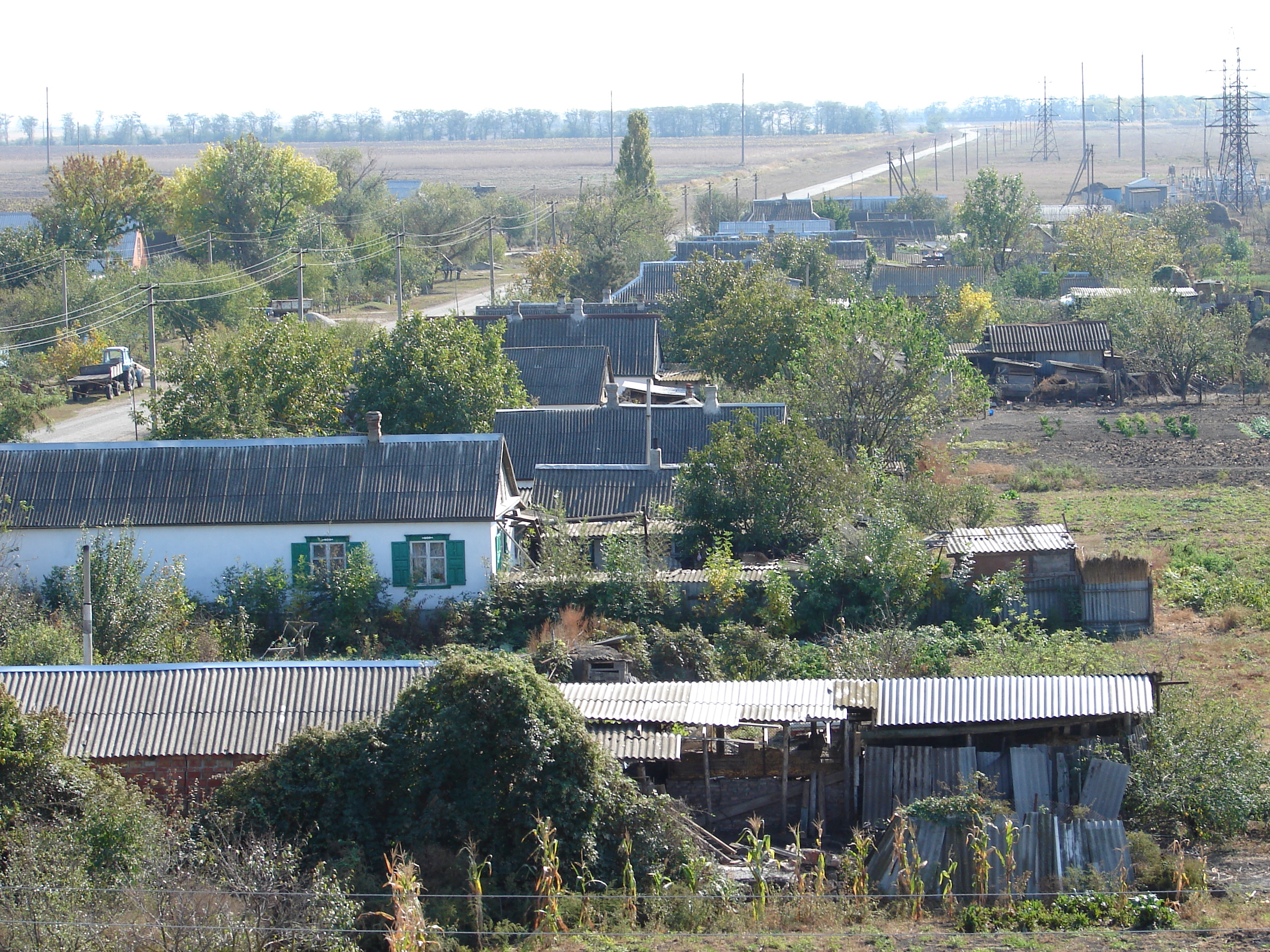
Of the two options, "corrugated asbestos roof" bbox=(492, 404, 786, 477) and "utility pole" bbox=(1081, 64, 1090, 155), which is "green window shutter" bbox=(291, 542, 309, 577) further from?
"utility pole" bbox=(1081, 64, 1090, 155)

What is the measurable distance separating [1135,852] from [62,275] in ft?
148

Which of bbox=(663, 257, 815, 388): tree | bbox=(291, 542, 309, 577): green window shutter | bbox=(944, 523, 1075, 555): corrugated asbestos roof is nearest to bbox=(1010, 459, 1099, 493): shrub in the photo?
bbox=(663, 257, 815, 388): tree

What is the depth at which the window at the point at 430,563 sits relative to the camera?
64.9ft

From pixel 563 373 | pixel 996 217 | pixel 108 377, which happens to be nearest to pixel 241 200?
pixel 108 377

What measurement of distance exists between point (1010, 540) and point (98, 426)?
27044 millimetres

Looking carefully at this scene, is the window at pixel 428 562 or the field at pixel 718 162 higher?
the field at pixel 718 162

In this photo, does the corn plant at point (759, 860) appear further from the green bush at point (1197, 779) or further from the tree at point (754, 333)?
the tree at point (754, 333)

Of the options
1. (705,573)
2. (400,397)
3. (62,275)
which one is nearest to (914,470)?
(705,573)

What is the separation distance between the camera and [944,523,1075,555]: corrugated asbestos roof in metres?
19.3

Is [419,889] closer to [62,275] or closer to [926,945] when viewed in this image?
[926,945]

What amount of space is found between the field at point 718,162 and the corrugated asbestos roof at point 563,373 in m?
71.2

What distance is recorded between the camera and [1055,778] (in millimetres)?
12508

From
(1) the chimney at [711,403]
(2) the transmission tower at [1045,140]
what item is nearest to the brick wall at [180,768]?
(1) the chimney at [711,403]

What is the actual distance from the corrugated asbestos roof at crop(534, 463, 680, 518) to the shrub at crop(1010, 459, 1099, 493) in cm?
1004
